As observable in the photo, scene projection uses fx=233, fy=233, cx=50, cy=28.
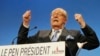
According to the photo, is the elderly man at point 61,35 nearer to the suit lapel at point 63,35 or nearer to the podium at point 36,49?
the suit lapel at point 63,35

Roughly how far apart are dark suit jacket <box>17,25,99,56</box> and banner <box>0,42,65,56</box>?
13.7 inches

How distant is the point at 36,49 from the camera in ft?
4.15

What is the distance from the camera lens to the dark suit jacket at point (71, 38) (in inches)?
62.1

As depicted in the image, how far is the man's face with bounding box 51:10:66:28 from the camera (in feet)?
5.89

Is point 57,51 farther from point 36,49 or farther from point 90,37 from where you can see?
point 90,37

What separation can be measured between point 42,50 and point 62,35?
0.51 metres

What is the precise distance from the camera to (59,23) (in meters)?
1.81

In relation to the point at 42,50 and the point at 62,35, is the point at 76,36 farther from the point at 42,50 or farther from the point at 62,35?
the point at 42,50

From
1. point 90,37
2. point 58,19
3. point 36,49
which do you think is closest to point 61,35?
point 58,19

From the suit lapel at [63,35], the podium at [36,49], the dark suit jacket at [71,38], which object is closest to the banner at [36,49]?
the podium at [36,49]

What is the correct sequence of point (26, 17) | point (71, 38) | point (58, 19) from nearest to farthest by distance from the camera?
point (71, 38) < point (26, 17) < point (58, 19)

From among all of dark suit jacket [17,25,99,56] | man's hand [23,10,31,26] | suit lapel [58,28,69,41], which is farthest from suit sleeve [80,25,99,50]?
man's hand [23,10,31,26]

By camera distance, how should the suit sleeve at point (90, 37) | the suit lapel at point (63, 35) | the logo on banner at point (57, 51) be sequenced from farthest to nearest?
the suit lapel at point (63, 35) < the suit sleeve at point (90, 37) < the logo on banner at point (57, 51)

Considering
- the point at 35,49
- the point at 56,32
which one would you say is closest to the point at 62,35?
the point at 56,32
